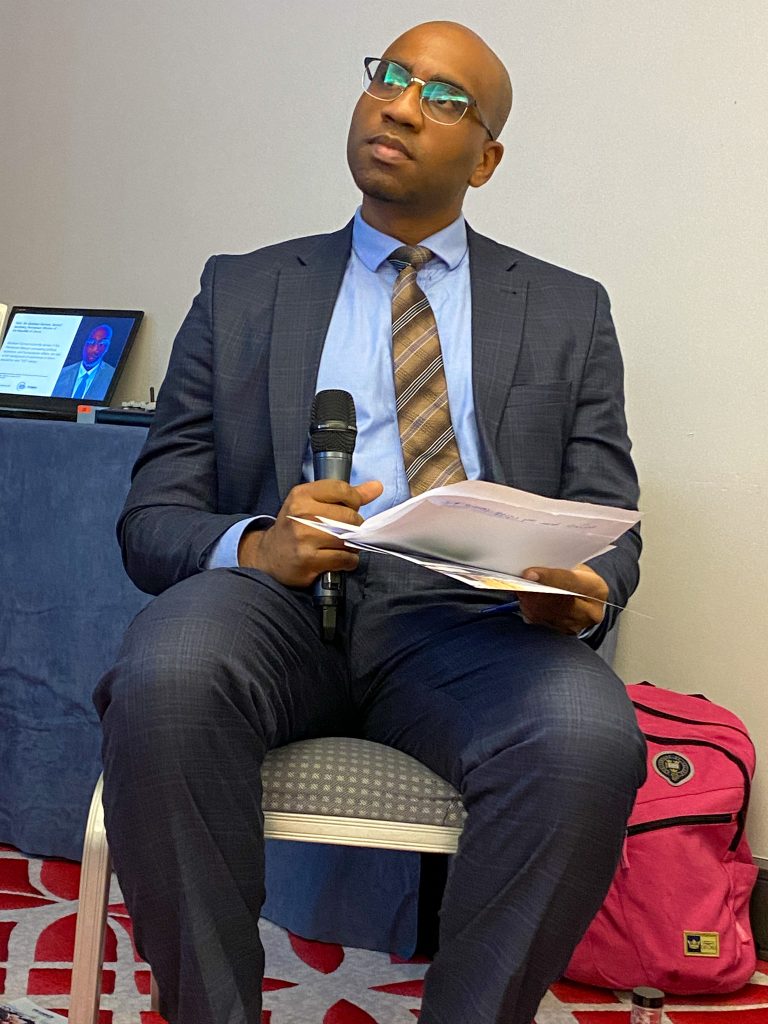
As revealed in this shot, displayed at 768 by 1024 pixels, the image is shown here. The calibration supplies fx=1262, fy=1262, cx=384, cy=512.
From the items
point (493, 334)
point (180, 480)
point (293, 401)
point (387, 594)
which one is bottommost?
point (387, 594)

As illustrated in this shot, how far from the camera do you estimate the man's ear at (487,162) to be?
1791mm

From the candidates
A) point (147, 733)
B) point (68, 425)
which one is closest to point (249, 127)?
point (68, 425)

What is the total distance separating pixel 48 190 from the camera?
307 centimetres

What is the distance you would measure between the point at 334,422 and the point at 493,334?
38 centimetres

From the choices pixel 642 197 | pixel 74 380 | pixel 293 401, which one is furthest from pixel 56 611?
pixel 642 197

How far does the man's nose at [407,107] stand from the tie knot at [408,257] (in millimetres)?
160

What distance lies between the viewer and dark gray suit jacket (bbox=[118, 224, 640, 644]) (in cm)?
155

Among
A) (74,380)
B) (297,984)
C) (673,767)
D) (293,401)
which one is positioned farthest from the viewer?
(74,380)

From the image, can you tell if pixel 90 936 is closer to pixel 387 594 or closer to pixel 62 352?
pixel 387 594

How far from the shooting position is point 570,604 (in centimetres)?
133

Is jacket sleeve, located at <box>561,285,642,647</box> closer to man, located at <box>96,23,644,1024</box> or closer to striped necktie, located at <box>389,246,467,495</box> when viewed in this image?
man, located at <box>96,23,644,1024</box>

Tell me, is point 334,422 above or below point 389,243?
below

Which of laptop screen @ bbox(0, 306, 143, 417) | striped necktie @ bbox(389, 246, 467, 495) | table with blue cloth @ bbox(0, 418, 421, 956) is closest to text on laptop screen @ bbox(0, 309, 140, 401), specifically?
laptop screen @ bbox(0, 306, 143, 417)

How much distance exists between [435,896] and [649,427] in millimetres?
879
